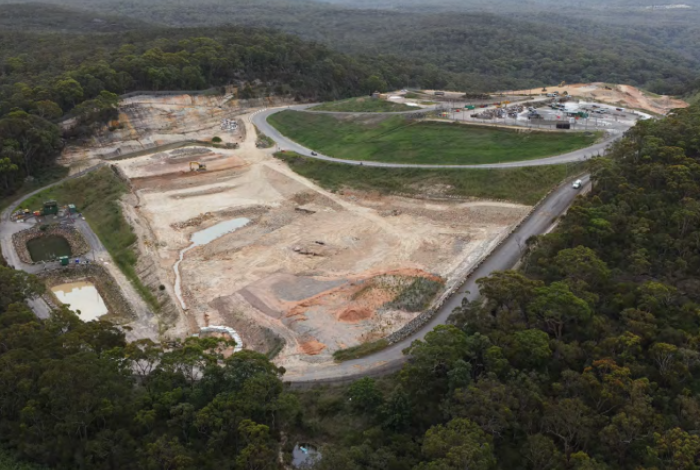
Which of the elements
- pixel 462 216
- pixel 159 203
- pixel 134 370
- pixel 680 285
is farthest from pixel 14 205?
pixel 680 285

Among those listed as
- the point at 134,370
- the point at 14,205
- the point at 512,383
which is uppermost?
the point at 512,383

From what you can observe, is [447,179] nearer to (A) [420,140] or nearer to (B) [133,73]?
(A) [420,140]

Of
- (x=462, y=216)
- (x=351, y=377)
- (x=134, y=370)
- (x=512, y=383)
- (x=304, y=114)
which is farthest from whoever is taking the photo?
(x=304, y=114)

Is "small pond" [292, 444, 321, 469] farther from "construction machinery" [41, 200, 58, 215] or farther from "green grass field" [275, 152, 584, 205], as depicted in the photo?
"construction machinery" [41, 200, 58, 215]

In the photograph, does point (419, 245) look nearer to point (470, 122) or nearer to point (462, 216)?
point (462, 216)

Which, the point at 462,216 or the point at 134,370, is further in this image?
the point at 462,216

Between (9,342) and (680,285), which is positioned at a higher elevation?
(680,285)
